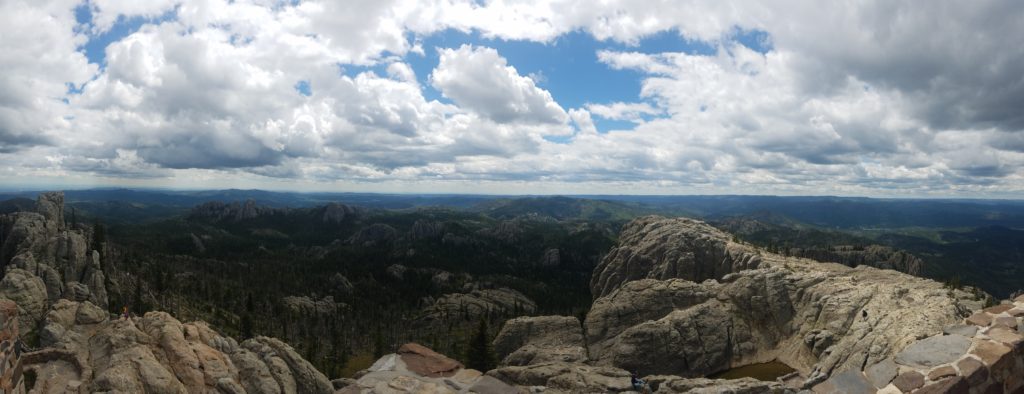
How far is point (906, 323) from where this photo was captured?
52.2 metres

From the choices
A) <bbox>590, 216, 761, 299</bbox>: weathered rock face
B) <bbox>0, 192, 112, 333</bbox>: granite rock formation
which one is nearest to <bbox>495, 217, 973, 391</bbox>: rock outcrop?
<bbox>590, 216, 761, 299</bbox>: weathered rock face

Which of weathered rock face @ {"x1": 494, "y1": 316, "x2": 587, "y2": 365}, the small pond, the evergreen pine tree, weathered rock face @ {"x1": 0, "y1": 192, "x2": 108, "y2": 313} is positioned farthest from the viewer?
weathered rock face @ {"x1": 0, "y1": 192, "x2": 108, "y2": 313}

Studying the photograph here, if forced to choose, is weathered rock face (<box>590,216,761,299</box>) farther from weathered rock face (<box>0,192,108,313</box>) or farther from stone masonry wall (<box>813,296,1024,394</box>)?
weathered rock face (<box>0,192,108,313</box>)

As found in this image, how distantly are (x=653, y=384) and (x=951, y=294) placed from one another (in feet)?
149

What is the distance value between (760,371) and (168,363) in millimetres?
71786

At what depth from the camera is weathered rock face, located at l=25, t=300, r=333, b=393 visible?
3240 centimetres

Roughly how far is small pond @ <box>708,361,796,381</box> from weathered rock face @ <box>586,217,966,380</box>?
120 centimetres

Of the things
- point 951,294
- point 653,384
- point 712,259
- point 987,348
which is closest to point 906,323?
point 951,294

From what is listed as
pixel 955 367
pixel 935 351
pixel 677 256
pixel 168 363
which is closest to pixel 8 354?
pixel 168 363

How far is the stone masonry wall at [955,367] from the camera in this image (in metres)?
14.0

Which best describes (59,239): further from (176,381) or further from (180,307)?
(176,381)

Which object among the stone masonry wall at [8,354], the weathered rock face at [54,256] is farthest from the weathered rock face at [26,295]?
the stone masonry wall at [8,354]

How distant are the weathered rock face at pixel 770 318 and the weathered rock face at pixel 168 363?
5117cm

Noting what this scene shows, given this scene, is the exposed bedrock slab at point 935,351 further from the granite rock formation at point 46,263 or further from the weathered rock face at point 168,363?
the granite rock formation at point 46,263
